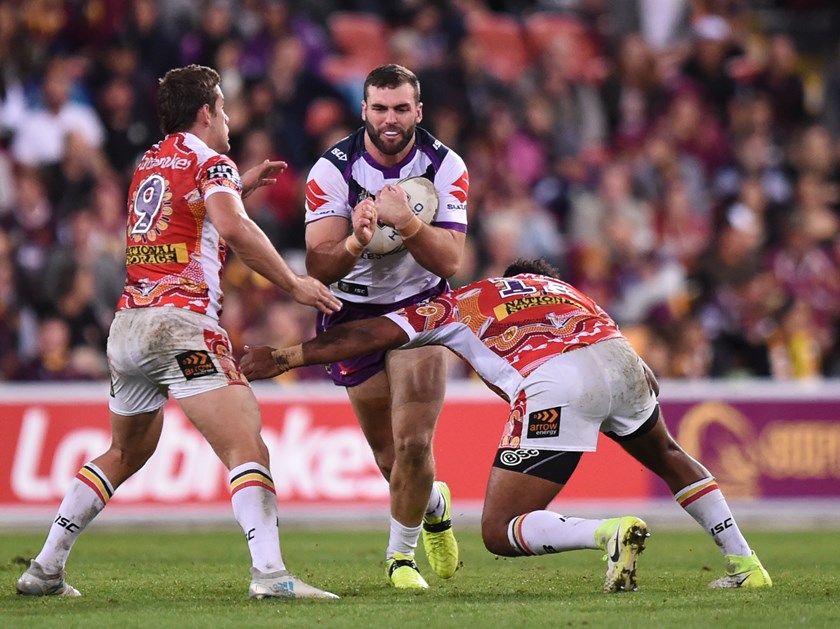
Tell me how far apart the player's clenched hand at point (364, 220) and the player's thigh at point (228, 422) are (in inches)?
45.1

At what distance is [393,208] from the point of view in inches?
312

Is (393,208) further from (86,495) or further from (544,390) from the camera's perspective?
(86,495)

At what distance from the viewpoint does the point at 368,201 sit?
7.87 meters

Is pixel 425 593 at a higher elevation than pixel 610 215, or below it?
below

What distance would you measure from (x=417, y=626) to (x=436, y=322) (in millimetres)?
2015

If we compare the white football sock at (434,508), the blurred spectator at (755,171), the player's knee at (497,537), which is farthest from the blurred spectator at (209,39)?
the player's knee at (497,537)

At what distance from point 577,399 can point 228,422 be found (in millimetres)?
1769

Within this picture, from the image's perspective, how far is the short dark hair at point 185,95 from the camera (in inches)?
297

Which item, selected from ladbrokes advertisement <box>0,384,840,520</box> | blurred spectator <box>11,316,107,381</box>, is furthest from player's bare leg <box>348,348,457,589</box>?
blurred spectator <box>11,316,107,381</box>

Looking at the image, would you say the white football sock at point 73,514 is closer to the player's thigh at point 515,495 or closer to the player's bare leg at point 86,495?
the player's bare leg at point 86,495

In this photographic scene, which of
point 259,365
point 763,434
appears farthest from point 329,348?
point 763,434

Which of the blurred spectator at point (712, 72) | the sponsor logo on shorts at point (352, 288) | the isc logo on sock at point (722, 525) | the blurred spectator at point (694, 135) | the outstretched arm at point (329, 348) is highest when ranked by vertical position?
the blurred spectator at point (712, 72)

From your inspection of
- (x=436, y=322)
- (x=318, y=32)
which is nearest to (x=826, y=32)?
(x=318, y=32)

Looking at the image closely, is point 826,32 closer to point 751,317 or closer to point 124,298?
point 751,317
